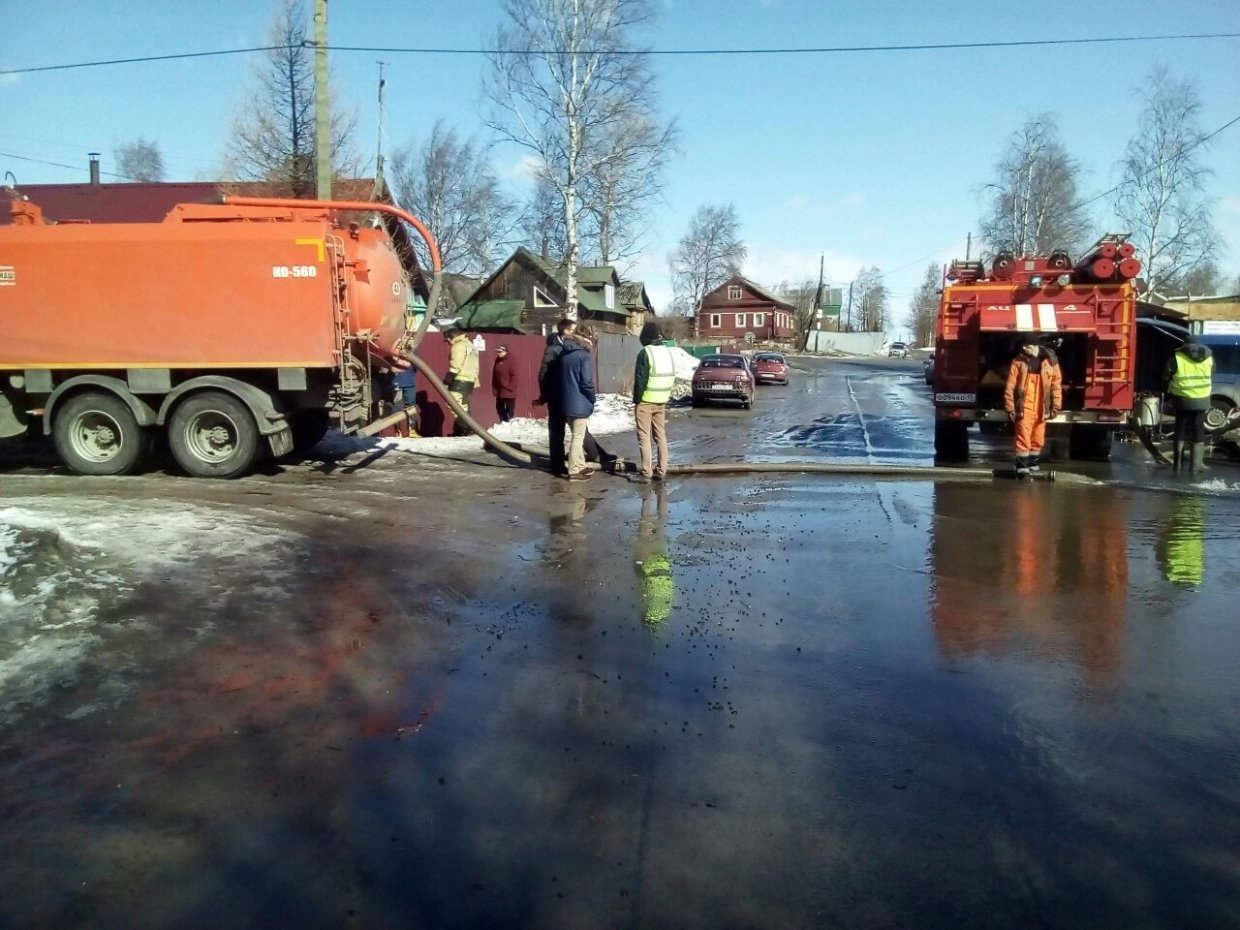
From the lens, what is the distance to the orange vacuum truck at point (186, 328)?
428 inches

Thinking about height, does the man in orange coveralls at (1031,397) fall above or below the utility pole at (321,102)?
below

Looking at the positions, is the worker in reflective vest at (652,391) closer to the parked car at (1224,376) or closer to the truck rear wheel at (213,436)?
the truck rear wheel at (213,436)

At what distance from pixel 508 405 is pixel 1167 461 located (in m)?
10.9

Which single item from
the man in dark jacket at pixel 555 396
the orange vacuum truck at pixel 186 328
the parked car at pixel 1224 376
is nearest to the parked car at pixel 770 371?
the parked car at pixel 1224 376

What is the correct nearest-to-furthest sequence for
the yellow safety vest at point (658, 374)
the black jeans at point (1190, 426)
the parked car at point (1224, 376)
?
the yellow safety vest at point (658, 374), the black jeans at point (1190, 426), the parked car at point (1224, 376)

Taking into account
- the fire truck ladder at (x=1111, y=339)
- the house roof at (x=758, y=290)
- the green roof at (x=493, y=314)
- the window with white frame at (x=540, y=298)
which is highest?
the house roof at (x=758, y=290)

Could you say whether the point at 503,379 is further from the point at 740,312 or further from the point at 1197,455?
the point at 740,312

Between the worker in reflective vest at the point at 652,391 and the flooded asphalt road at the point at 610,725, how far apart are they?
9.87 ft

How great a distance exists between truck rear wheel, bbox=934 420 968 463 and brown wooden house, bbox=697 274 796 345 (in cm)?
9037

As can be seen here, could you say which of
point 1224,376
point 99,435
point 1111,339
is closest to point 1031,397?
point 1111,339

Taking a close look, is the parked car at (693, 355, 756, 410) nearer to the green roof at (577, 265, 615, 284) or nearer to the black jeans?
the black jeans

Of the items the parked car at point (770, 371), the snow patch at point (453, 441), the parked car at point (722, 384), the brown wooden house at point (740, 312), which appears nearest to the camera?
the snow patch at point (453, 441)

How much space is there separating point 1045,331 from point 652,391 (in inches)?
219

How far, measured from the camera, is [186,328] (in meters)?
11.0
